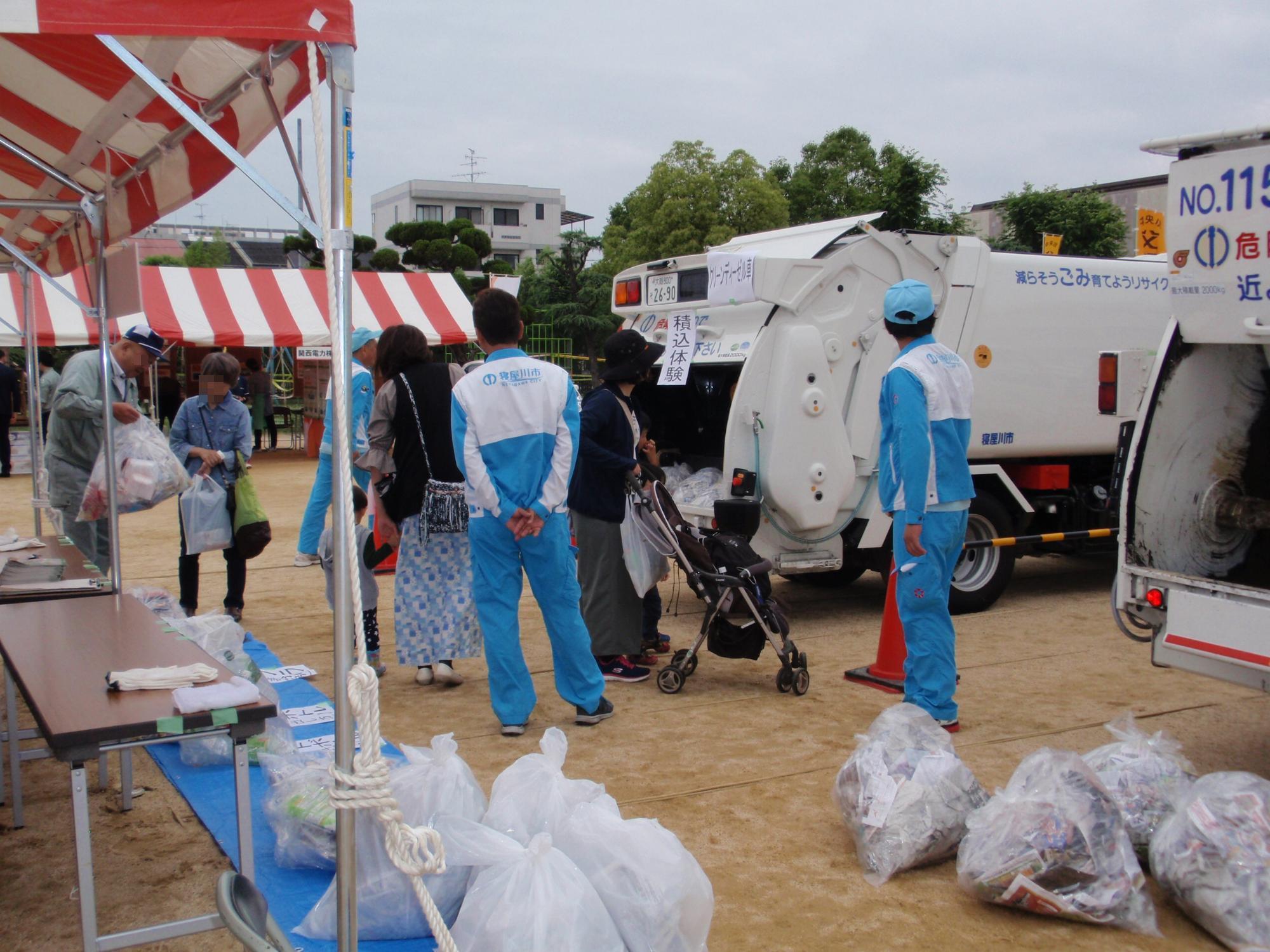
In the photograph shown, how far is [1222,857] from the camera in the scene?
296 cm

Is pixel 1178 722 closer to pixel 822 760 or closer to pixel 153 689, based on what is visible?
pixel 822 760

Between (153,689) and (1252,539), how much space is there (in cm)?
447

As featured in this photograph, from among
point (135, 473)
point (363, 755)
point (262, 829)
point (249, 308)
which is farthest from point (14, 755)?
point (249, 308)

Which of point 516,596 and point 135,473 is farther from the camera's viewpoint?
point 135,473

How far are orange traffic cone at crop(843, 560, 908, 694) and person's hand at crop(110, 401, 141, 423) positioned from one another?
13.3ft

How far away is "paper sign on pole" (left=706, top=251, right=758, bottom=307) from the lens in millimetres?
6121

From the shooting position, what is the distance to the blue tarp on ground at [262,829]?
9.57ft

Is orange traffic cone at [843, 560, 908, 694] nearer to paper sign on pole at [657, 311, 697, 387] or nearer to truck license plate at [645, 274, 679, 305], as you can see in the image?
paper sign on pole at [657, 311, 697, 387]

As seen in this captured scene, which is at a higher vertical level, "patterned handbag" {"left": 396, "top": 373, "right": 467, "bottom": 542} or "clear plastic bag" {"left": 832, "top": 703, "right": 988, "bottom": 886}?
"patterned handbag" {"left": 396, "top": 373, "right": 467, "bottom": 542}

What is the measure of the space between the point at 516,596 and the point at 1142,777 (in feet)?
8.30

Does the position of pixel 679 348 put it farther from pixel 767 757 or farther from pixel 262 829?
pixel 262 829

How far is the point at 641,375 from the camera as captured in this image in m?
5.46

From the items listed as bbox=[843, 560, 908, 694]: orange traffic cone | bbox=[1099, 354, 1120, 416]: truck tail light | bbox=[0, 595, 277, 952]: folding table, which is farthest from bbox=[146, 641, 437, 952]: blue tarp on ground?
bbox=[1099, 354, 1120, 416]: truck tail light

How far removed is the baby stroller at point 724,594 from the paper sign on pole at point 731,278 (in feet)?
4.75
